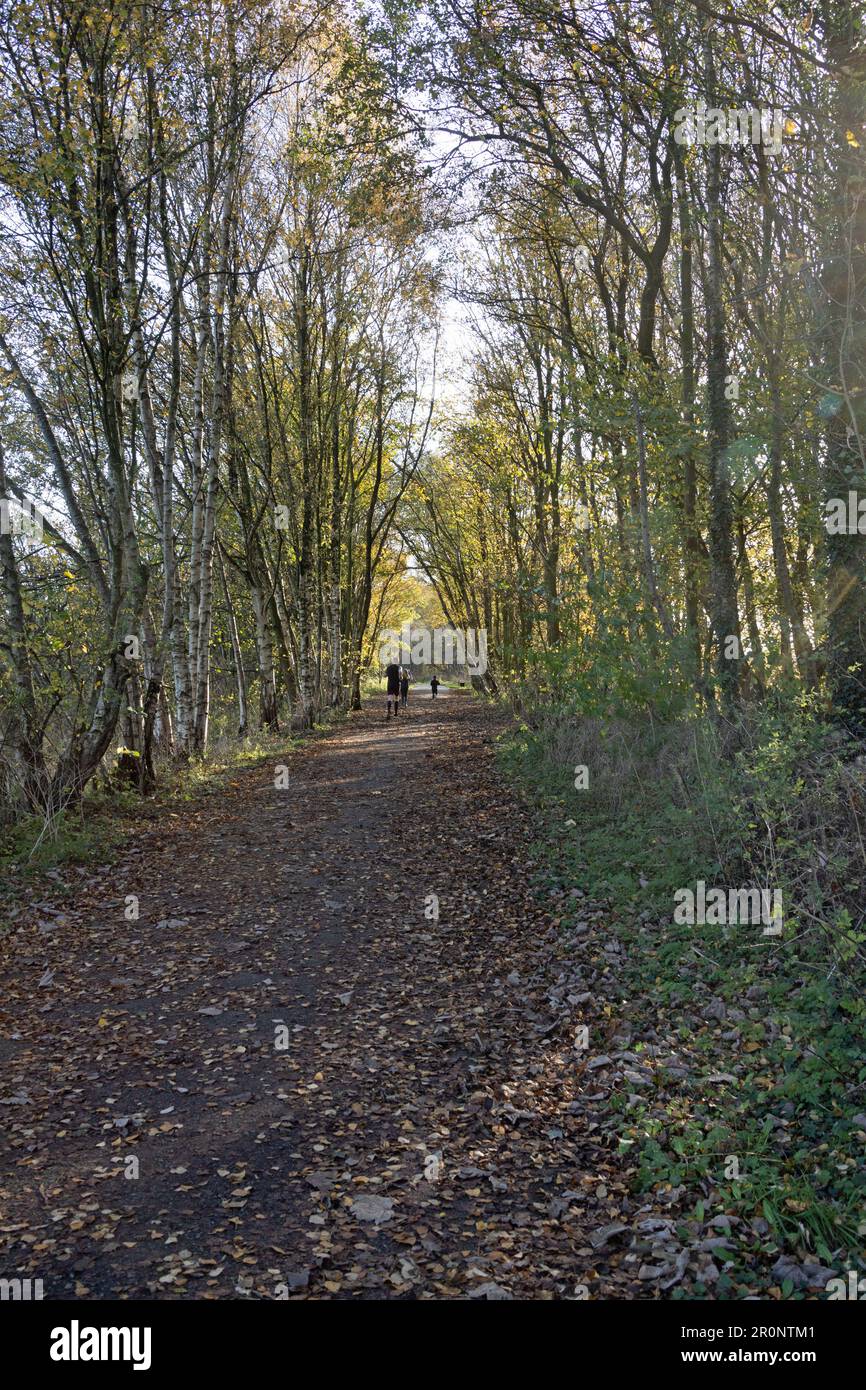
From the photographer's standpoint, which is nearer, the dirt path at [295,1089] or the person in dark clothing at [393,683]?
the dirt path at [295,1089]

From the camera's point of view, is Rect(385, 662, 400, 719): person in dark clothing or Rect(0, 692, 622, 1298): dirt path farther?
Rect(385, 662, 400, 719): person in dark clothing

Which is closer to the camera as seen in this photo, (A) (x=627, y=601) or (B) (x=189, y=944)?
(B) (x=189, y=944)

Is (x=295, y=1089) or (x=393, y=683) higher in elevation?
(x=393, y=683)

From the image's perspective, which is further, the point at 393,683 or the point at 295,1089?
the point at 393,683

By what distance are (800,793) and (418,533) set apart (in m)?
38.3

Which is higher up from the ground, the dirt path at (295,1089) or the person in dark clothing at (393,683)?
the person in dark clothing at (393,683)

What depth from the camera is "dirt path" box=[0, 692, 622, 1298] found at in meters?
3.45

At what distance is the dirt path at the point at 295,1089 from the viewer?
3449 millimetres

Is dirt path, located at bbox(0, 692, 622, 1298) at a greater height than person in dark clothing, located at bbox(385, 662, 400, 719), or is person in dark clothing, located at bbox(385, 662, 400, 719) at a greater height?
person in dark clothing, located at bbox(385, 662, 400, 719)

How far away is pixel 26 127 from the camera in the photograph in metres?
9.42

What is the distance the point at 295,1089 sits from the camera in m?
4.76

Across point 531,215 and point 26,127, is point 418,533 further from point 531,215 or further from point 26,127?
point 26,127

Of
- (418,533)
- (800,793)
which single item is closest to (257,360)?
(800,793)

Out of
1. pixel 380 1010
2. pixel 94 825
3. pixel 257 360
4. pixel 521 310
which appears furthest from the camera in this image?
pixel 257 360
